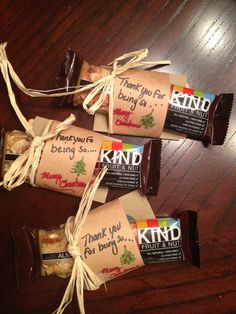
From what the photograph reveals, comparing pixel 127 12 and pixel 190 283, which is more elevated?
pixel 127 12

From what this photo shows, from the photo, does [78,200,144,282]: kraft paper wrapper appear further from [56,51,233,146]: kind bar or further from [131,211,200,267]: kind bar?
[56,51,233,146]: kind bar

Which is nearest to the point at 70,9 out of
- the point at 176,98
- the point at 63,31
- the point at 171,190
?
the point at 63,31

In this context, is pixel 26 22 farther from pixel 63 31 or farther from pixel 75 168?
pixel 75 168

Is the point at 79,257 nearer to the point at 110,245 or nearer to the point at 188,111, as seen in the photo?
the point at 110,245

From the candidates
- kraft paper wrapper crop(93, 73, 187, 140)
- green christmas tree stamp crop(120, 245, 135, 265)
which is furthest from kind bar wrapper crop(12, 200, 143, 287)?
kraft paper wrapper crop(93, 73, 187, 140)

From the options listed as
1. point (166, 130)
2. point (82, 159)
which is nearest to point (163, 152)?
point (166, 130)

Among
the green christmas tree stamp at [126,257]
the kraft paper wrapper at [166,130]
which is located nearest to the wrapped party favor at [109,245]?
the green christmas tree stamp at [126,257]
